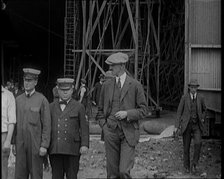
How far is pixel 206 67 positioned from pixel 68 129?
6923 millimetres

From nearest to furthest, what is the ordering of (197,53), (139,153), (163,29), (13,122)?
1. (13,122)
2. (139,153)
3. (197,53)
4. (163,29)

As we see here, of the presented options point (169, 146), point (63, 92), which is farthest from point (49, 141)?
point (169, 146)

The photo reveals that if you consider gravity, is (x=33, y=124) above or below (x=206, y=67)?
below

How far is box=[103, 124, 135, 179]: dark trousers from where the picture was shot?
22.0 feet

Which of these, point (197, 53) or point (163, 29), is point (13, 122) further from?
point (163, 29)

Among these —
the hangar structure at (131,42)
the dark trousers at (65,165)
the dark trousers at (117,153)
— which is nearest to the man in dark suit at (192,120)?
the hangar structure at (131,42)

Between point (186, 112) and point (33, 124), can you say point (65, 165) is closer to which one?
point (33, 124)

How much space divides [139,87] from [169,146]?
5.61 metres

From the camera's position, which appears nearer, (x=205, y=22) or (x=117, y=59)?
(x=117, y=59)

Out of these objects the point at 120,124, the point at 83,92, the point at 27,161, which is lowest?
the point at 27,161

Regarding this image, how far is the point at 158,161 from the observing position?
35.4 feet

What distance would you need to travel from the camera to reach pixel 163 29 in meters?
26.2

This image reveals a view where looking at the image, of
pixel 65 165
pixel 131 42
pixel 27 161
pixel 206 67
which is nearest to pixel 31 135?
pixel 27 161

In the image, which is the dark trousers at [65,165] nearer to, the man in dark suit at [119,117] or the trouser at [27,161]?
the trouser at [27,161]
